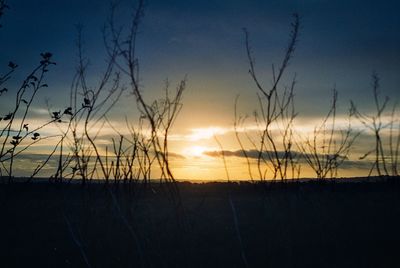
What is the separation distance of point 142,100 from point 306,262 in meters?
1.63

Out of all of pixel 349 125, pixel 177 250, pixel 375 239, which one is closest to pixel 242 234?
pixel 177 250

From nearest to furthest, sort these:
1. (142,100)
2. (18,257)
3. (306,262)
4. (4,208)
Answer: (142,100)
(306,262)
(18,257)
(4,208)

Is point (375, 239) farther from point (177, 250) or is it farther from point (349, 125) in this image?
point (177, 250)

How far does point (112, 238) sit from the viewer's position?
430cm

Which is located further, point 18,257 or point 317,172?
point 317,172

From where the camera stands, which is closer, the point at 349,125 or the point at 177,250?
the point at 177,250

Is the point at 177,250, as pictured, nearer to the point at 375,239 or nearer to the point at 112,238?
the point at 112,238

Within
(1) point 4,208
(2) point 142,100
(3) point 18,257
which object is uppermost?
(2) point 142,100

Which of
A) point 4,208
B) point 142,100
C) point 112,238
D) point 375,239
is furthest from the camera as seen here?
point 4,208

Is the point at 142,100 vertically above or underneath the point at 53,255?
above

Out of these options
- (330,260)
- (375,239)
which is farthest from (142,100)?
(375,239)

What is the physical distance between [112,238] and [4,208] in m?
1.99

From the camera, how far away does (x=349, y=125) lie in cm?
489

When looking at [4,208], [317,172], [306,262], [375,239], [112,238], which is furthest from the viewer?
[4,208]
